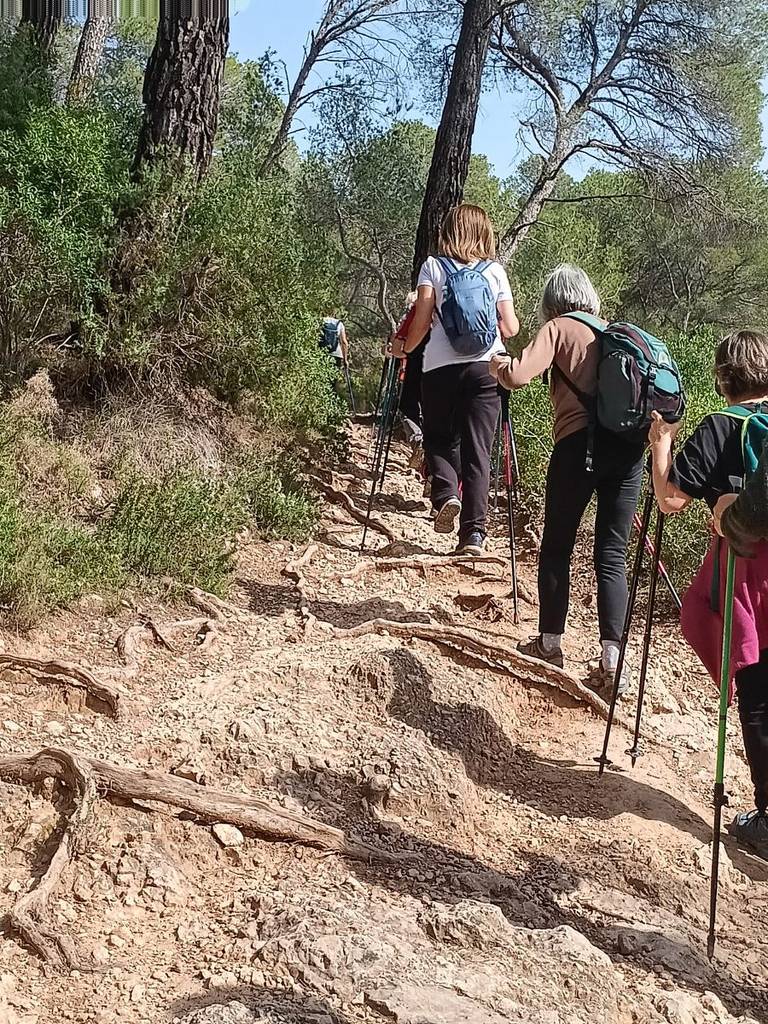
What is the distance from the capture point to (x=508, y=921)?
3.20 m

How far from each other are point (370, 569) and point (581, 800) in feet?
8.51

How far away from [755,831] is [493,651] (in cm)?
157

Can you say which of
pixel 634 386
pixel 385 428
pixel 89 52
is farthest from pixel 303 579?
pixel 89 52

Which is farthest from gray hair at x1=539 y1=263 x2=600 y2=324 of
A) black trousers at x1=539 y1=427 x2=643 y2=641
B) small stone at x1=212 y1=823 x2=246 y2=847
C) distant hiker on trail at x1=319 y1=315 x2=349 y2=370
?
distant hiker on trail at x1=319 y1=315 x2=349 y2=370

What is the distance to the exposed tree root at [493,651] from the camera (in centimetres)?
490

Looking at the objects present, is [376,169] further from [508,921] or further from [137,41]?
[508,921]

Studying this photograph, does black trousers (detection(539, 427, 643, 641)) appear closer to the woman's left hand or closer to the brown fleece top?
the brown fleece top

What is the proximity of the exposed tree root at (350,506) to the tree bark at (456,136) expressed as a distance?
2.63 meters

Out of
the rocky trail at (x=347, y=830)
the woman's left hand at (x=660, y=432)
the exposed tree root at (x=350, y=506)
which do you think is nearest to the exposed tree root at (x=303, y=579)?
the rocky trail at (x=347, y=830)

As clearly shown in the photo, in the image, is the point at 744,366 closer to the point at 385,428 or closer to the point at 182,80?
the point at 385,428

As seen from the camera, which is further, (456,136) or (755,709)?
(456,136)

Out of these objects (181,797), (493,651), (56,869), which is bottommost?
(56,869)

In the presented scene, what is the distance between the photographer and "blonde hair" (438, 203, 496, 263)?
5.68 m

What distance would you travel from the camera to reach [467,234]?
5699 mm
